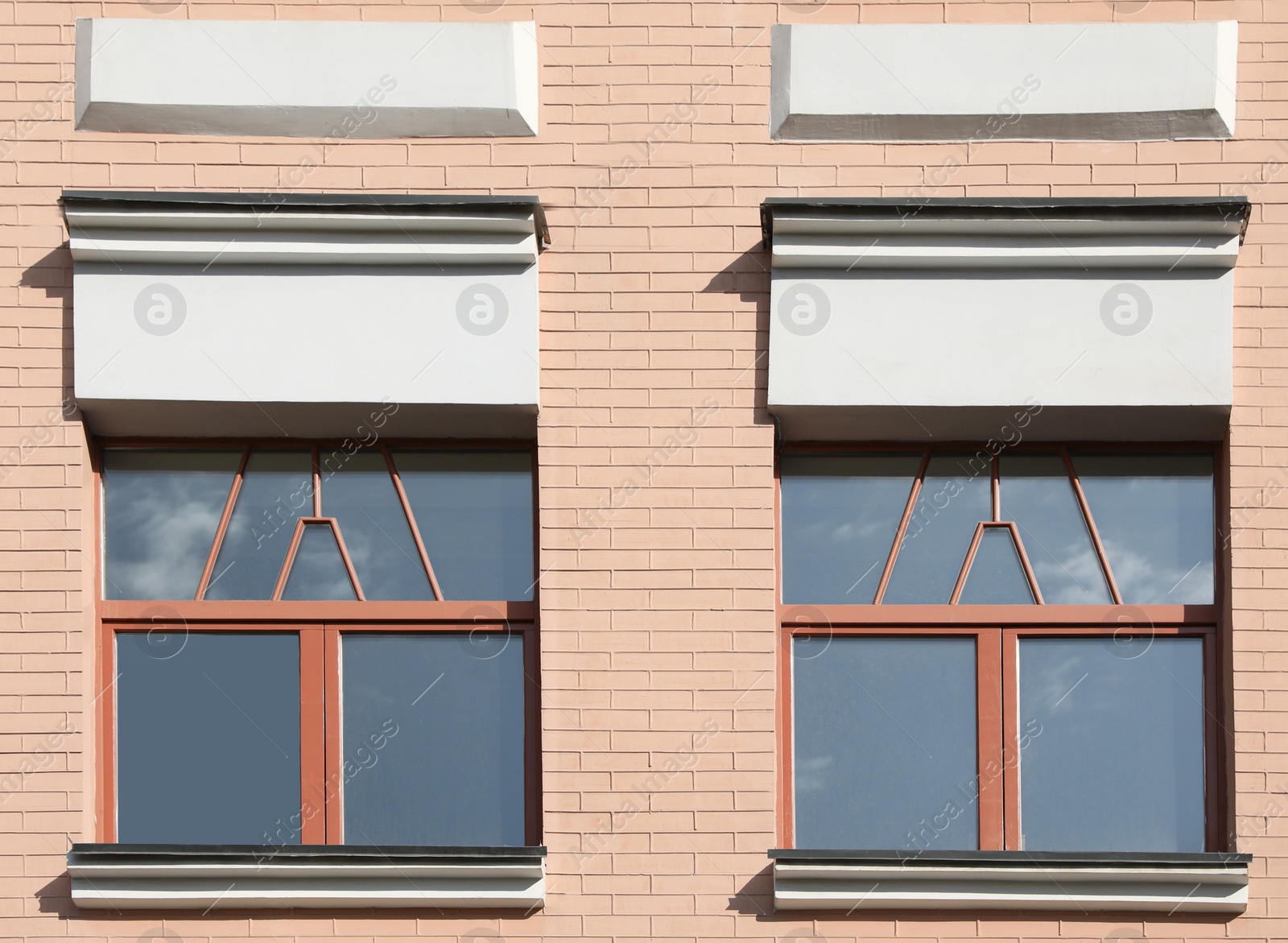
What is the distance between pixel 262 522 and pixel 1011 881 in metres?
3.43

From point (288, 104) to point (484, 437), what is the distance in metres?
1.64

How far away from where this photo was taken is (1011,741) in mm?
5844

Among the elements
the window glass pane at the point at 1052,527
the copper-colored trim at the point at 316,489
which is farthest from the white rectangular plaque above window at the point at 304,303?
the window glass pane at the point at 1052,527

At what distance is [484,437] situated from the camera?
610cm

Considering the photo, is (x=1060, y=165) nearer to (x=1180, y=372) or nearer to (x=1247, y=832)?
(x=1180, y=372)

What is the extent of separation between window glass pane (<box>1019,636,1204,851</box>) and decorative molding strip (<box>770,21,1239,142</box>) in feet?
7.26

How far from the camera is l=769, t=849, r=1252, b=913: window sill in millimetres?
5469

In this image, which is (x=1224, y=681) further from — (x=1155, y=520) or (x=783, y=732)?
(x=783, y=732)

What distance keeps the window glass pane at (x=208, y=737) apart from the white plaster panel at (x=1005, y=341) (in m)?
2.48

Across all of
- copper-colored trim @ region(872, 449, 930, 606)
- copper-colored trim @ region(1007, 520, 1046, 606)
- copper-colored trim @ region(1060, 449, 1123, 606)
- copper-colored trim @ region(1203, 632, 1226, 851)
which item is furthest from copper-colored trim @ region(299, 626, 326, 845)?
copper-colored trim @ region(1203, 632, 1226, 851)

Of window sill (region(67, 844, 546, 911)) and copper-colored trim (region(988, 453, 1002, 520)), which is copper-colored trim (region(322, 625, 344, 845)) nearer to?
window sill (region(67, 844, 546, 911))

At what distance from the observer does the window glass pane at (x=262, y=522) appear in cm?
597

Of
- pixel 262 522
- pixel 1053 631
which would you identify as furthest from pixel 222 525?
pixel 1053 631

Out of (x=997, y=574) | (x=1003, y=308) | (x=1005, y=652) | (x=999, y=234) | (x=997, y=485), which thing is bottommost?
(x=1005, y=652)
